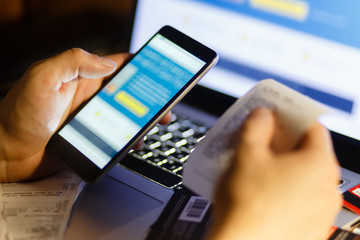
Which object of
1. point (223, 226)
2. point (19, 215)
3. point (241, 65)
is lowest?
point (19, 215)

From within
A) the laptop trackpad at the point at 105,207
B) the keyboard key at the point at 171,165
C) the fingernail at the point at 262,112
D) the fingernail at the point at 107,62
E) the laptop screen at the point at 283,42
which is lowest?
the laptop trackpad at the point at 105,207

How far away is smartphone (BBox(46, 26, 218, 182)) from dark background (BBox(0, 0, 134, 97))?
189mm

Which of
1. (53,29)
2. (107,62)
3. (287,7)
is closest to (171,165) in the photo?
(107,62)

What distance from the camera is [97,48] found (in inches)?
36.0

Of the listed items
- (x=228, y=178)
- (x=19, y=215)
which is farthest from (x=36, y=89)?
(x=228, y=178)

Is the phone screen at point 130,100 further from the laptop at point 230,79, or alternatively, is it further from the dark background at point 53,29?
the dark background at point 53,29

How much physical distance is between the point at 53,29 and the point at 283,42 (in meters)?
0.55

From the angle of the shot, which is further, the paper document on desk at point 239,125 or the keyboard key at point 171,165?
the keyboard key at point 171,165

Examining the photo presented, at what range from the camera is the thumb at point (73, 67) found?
0.55m

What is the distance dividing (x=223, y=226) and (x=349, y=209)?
256mm

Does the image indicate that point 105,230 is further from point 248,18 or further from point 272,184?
point 248,18

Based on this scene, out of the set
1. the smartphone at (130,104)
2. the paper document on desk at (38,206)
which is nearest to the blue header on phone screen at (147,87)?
the smartphone at (130,104)

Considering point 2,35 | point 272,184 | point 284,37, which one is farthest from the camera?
point 2,35

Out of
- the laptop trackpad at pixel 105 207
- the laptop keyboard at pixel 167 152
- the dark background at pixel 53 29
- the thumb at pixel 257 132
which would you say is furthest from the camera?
the dark background at pixel 53 29
